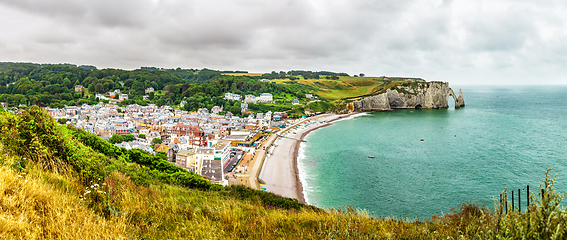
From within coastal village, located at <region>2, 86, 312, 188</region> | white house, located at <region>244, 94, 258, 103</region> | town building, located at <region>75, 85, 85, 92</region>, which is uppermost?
town building, located at <region>75, 85, 85, 92</region>

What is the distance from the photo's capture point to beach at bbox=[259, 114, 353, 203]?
20.6 m

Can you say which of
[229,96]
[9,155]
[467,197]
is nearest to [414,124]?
[467,197]

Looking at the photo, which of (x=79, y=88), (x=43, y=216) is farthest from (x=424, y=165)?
(x=79, y=88)

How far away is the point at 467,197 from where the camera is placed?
736 inches

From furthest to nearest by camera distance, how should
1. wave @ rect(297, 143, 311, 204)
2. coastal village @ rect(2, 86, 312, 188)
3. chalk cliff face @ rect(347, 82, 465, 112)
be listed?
chalk cliff face @ rect(347, 82, 465, 112) < coastal village @ rect(2, 86, 312, 188) < wave @ rect(297, 143, 311, 204)

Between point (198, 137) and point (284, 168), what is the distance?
57.4 ft

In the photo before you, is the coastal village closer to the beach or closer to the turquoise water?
the beach

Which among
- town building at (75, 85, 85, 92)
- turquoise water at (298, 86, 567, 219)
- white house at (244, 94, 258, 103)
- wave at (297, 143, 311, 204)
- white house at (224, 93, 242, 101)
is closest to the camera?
turquoise water at (298, 86, 567, 219)

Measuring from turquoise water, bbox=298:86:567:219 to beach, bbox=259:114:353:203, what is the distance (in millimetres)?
914

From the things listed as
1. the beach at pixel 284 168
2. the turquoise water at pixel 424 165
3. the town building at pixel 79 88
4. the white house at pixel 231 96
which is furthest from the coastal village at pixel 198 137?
the town building at pixel 79 88

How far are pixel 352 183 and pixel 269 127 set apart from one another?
94.1 ft

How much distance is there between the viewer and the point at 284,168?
25.9 metres

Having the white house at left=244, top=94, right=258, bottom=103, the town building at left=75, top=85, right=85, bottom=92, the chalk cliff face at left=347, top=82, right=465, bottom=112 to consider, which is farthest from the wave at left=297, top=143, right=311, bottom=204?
the town building at left=75, top=85, right=85, bottom=92

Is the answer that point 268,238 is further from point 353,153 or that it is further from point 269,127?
point 269,127
